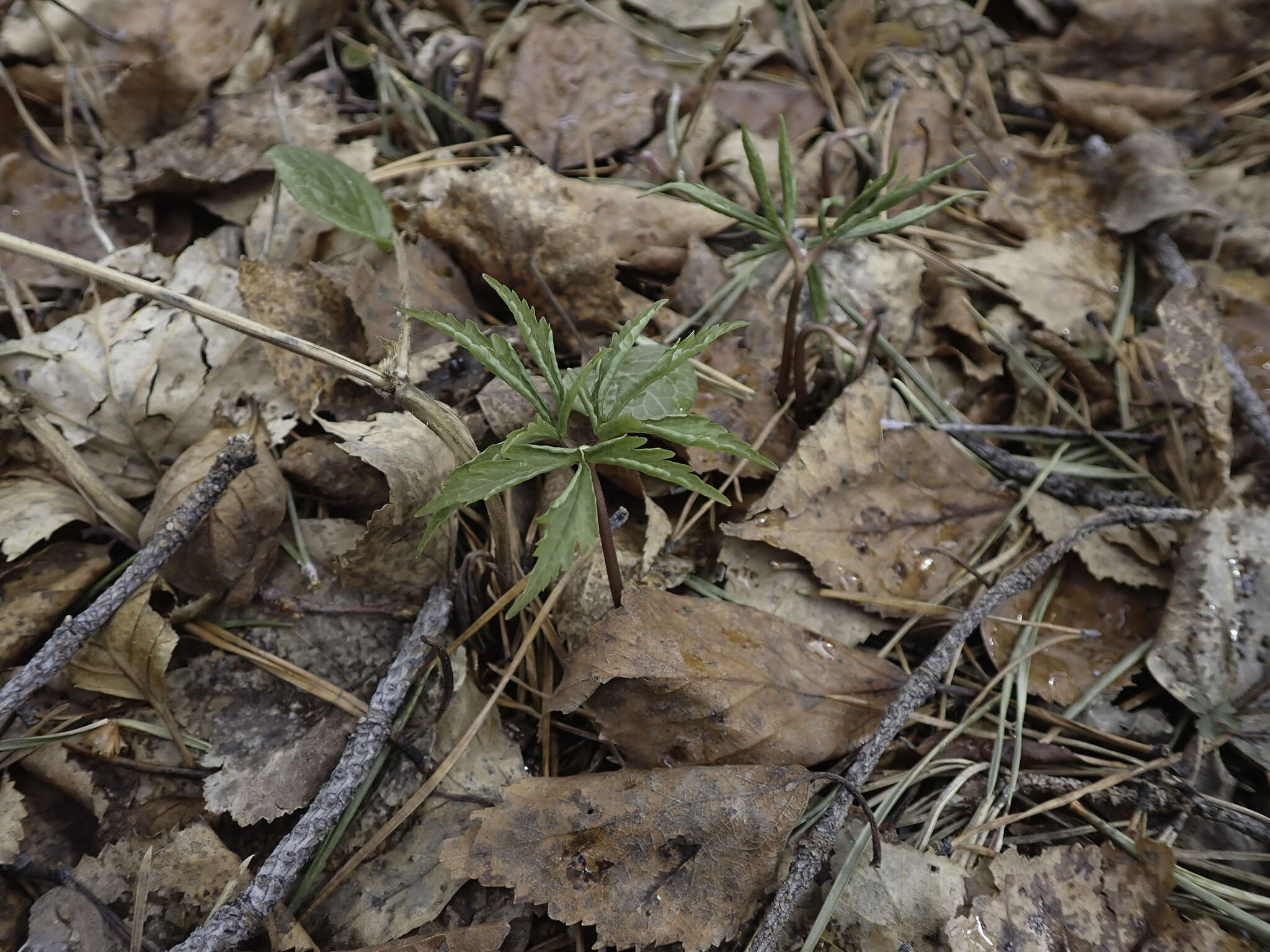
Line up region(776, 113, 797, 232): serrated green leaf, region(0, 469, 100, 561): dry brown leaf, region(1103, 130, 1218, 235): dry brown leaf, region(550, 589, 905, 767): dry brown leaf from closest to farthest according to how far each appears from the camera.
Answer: region(550, 589, 905, 767): dry brown leaf, region(0, 469, 100, 561): dry brown leaf, region(776, 113, 797, 232): serrated green leaf, region(1103, 130, 1218, 235): dry brown leaf

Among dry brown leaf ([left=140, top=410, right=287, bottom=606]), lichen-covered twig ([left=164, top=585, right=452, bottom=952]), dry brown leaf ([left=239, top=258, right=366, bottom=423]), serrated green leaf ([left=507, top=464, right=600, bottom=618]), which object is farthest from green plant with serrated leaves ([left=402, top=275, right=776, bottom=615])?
dry brown leaf ([left=239, top=258, right=366, bottom=423])

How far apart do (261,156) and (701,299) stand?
63.3 inches

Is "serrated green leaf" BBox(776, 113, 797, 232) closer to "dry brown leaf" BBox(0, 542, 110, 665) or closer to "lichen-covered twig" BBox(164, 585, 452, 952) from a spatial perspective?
"lichen-covered twig" BBox(164, 585, 452, 952)

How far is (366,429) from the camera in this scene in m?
1.98

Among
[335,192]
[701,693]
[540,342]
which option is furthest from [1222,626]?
[335,192]

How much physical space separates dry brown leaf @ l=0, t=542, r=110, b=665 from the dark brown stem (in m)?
1.32

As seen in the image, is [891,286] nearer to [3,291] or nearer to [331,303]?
[331,303]

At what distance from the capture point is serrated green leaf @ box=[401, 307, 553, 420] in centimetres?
156

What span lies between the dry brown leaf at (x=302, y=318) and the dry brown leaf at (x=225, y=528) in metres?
0.25

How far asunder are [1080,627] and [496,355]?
1771 millimetres

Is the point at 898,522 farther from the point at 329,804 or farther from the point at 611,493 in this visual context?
the point at 329,804

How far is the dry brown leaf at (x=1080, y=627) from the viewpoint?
2076 mm

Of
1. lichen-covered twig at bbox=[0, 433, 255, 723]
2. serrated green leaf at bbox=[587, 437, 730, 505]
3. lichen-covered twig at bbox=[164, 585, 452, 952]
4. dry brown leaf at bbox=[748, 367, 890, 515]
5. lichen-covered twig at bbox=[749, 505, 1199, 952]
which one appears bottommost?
lichen-covered twig at bbox=[749, 505, 1199, 952]

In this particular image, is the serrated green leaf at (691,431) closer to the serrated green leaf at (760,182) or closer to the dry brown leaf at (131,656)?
the serrated green leaf at (760,182)
